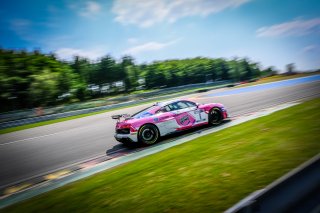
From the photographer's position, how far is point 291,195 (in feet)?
9.04

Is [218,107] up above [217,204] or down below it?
above

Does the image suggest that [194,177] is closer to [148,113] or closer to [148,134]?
[148,134]

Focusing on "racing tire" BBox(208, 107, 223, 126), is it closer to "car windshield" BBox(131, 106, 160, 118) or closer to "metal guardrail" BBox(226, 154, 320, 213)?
"car windshield" BBox(131, 106, 160, 118)

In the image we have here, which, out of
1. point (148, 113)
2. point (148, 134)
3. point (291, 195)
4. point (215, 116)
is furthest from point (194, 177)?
point (215, 116)

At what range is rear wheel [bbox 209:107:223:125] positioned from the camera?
31.2 ft

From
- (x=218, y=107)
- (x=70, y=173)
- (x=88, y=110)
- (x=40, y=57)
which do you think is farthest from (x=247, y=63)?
(x=70, y=173)

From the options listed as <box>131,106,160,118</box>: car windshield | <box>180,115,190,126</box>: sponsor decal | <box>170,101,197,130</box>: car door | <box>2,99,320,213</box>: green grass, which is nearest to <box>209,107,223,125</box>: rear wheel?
<box>170,101,197,130</box>: car door

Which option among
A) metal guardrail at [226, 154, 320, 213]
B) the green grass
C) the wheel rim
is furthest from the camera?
the wheel rim

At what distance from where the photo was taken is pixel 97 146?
8.93 m

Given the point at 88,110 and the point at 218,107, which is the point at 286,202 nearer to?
the point at 218,107

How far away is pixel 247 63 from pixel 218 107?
73031 mm

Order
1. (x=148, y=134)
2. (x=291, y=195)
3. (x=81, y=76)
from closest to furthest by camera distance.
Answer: (x=291, y=195), (x=148, y=134), (x=81, y=76)

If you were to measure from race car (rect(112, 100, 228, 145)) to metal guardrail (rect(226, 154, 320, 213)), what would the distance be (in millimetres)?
5540

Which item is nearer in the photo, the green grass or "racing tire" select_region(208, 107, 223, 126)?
the green grass
